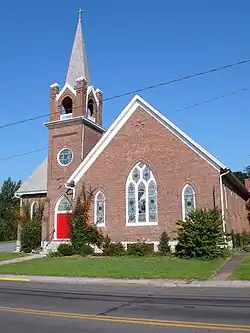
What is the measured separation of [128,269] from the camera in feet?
61.1

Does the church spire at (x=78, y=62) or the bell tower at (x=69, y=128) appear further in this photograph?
the church spire at (x=78, y=62)

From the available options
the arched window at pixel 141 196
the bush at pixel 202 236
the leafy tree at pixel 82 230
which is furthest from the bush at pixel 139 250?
the leafy tree at pixel 82 230

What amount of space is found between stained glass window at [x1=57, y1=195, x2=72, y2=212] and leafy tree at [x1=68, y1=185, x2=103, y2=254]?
2.68 m

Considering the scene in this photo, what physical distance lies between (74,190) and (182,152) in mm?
8634

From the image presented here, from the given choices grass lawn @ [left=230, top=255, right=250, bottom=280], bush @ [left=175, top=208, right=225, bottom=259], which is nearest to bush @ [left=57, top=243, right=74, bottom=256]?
bush @ [left=175, top=208, right=225, bottom=259]

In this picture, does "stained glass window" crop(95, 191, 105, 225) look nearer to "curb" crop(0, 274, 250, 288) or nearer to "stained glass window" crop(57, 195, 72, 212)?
"stained glass window" crop(57, 195, 72, 212)

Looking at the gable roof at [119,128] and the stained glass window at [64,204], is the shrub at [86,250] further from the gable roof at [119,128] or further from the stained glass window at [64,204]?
the gable roof at [119,128]

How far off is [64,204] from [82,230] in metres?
4.63

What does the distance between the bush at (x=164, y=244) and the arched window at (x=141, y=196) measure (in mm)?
1356

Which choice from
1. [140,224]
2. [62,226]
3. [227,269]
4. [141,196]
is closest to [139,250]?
[140,224]

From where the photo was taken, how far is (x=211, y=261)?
69.5ft

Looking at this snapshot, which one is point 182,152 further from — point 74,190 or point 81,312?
point 81,312

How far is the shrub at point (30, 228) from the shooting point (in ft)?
105

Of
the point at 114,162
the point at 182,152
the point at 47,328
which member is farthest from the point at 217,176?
the point at 47,328
